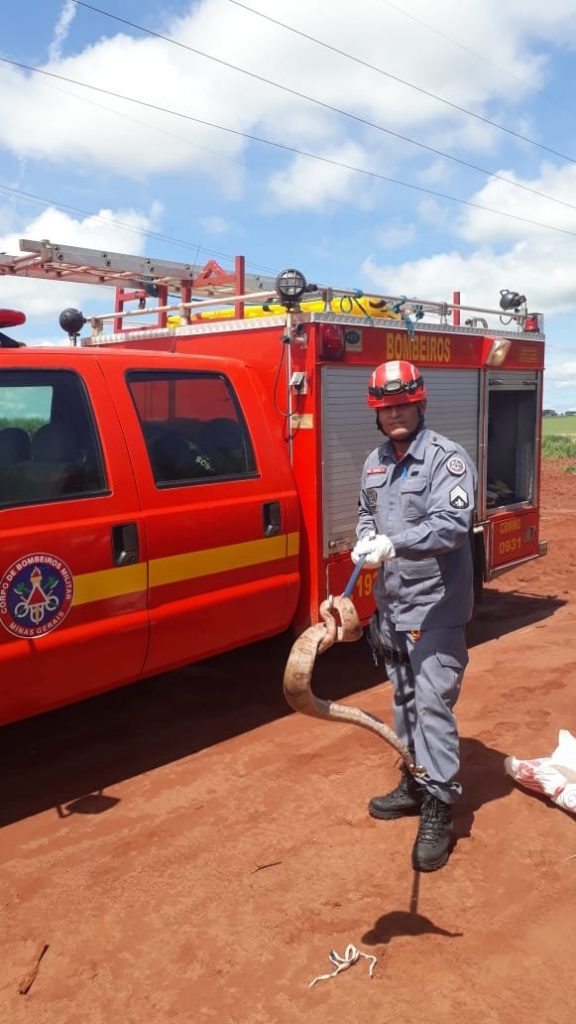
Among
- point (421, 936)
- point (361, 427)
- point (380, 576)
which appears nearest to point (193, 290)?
point (361, 427)

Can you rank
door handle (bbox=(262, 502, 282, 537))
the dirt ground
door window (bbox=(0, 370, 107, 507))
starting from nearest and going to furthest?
1. the dirt ground
2. door window (bbox=(0, 370, 107, 507))
3. door handle (bbox=(262, 502, 282, 537))

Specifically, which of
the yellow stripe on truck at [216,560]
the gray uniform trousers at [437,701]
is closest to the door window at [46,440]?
the yellow stripe on truck at [216,560]

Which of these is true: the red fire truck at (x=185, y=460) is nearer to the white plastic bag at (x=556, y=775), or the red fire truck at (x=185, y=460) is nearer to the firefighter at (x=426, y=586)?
the firefighter at (x=426, y=586)

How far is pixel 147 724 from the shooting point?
466 cm

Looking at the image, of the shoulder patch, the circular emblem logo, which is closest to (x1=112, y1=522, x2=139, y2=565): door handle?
the circular emblem logo

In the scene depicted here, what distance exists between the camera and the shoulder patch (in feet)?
10.6

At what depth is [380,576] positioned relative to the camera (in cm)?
355

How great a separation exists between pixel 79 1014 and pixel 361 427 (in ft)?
10.7

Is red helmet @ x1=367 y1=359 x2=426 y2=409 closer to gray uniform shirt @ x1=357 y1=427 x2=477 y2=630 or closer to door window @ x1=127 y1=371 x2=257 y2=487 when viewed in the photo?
gray uniform shirt @ x1=357 y1=427 x2=477 y2=630

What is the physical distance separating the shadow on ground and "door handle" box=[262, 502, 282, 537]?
0.77 metres

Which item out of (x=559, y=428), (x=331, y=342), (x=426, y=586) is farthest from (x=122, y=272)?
(x=559, y=428)

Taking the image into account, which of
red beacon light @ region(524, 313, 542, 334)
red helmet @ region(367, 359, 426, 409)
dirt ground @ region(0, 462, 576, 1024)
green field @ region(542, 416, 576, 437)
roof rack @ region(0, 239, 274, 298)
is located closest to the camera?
dirt ground @ region(0, 462, 576, 1024)

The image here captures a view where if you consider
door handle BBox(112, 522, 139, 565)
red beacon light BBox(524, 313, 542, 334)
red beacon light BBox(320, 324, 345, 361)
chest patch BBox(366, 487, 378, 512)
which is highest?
red beacon light BBox(524, 313, 542, 334)

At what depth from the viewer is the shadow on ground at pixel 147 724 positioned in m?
3.91
